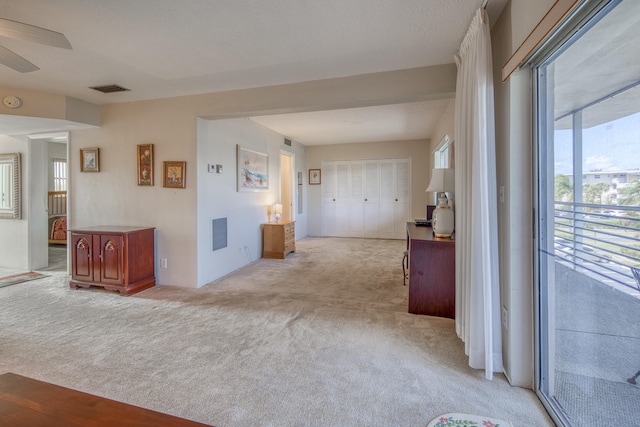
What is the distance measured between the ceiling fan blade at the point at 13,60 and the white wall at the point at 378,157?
20.1ft

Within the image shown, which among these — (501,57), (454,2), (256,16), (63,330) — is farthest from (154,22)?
(63,330)

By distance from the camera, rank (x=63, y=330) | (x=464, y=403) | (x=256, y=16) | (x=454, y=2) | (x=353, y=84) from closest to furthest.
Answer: (x=464, y=403), (x=454, y=2), (x=256, y=16), (x=63, y=330), (x=353, y=84)

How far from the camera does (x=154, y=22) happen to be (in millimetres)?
2119

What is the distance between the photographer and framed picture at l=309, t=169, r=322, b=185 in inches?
313

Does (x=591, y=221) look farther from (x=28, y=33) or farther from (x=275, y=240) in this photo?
(x=275, y=240)

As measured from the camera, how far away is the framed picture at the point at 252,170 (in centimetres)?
476

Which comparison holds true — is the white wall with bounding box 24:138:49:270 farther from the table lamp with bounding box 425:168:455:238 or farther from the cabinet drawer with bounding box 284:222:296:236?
the table lamp with bounding box 425:168:455:238

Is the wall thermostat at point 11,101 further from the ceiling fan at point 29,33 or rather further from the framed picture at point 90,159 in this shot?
the ceiling fan at point 29,33

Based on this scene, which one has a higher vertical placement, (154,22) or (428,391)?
(154,22)

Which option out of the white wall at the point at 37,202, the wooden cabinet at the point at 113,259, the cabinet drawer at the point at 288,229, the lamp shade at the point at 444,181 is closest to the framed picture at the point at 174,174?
the wooden cabinet at the point at 113,259

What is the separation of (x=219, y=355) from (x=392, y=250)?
4510 mm

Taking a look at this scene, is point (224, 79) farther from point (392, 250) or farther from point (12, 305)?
point (392, 250)

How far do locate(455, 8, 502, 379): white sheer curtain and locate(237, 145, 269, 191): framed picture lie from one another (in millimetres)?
3403

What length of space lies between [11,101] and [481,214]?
16.2 ft
